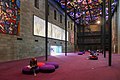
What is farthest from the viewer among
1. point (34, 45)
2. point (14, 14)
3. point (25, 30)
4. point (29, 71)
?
point (34, 45)

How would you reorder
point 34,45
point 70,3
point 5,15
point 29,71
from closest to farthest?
point 29,71 → point 5,15 → point 34,45 → point 70,3

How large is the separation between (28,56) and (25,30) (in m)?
2.23

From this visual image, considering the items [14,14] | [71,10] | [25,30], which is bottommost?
[25,30]

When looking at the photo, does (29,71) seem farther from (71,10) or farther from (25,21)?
(71,10)

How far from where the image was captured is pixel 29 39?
13.4 metres

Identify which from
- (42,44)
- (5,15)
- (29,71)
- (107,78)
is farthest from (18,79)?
(42,44)

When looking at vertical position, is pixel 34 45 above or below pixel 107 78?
above

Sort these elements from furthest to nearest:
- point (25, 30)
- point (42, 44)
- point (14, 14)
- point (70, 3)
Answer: point (70, 3)
point (42, 44)
point (25, 30)
point (14, 14)

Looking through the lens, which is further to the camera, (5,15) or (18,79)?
(5,15)

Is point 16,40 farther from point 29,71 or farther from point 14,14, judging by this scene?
point 29,71

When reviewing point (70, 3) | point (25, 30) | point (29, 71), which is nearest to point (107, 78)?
point (29, 71)

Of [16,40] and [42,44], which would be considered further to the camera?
[42,44]

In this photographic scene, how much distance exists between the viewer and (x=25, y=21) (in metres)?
12.7

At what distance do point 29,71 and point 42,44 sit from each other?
10.8 meters
